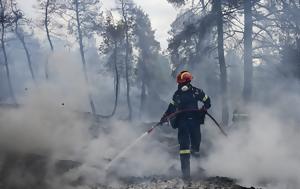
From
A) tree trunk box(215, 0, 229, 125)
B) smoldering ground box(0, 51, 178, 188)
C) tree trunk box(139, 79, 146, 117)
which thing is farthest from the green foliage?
tree trunk box(139, 79, 146, 117)

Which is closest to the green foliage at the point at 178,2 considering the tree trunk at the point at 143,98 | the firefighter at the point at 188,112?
the firefighter at the point at 188,112

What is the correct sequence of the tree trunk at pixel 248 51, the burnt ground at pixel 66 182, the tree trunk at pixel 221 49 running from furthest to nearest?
the tree trunk at pixel 221 49 → the tree trunk at pixel 248 51 → the burnt ground at pixel 66 182

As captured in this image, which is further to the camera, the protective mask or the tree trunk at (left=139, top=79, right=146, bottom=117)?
the tree trunk at (left=139, top=79, right=146, bottom=117)

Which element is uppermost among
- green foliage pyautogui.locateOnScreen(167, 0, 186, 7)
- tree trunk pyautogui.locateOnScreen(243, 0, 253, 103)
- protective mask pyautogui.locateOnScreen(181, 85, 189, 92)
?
green foliage pyautogui.locateOnScreen(167, 0, 186, 7)

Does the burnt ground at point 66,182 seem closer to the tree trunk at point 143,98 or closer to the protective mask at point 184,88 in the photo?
the protective mask at point 184,88

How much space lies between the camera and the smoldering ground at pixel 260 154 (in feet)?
24.2

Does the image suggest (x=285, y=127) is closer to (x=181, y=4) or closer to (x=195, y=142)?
(x=195, y=142)

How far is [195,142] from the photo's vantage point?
8203 millimetres

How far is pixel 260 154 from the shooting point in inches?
345

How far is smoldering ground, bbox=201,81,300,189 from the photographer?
737cm

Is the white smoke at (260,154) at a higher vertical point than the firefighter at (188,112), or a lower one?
lower

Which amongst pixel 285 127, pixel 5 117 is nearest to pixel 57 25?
pixel 5 117

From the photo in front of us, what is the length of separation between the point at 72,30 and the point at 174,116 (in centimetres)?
2411

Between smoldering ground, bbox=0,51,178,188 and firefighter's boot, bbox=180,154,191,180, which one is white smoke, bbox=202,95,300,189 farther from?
smoldering ground, bbox=0,51,178,188
